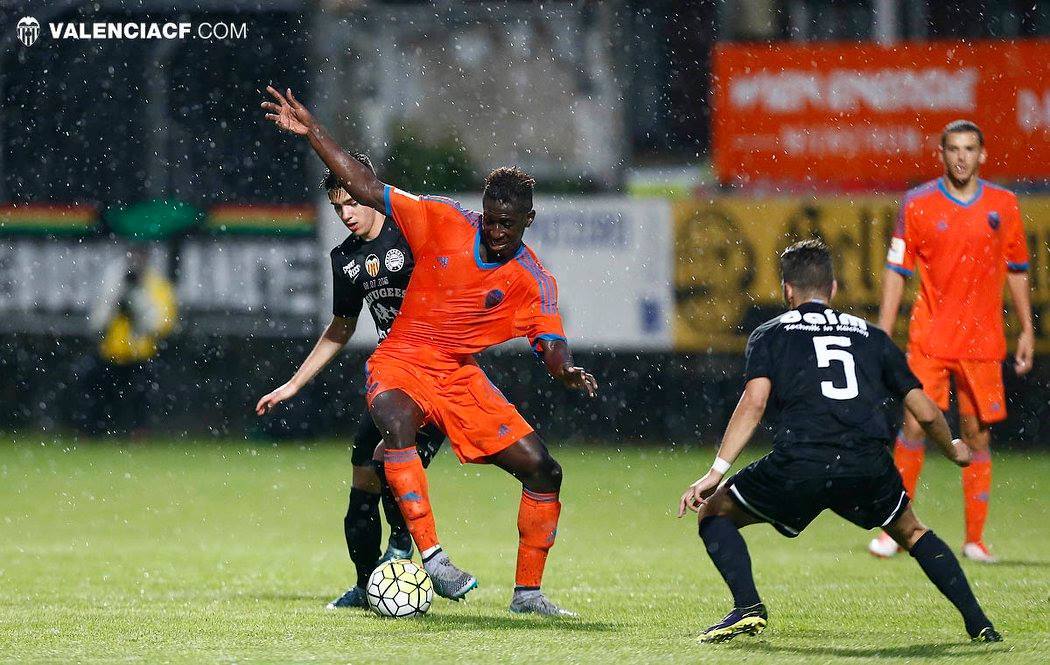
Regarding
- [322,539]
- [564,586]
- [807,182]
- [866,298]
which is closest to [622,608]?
[564,586]

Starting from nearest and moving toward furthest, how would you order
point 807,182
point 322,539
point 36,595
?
point 36,595 → point 322,539 → point 807,182

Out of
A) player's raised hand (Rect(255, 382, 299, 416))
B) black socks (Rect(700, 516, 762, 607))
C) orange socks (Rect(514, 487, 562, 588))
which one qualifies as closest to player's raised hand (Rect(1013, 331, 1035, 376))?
orange socks (Rect(514, 487, 562, 588))

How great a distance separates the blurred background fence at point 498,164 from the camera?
51.3 feet

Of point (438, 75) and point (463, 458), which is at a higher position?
point (438, 75)

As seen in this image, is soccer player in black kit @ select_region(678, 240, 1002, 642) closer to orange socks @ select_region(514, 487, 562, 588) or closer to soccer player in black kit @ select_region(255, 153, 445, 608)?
orange socks @ select_region(514, 487, 562, 588)

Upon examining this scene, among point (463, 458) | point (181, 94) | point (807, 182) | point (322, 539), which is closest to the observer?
point (463, 458)

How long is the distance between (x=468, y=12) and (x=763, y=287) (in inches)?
183

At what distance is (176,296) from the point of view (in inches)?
648

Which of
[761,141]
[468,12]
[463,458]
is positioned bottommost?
[463,458]

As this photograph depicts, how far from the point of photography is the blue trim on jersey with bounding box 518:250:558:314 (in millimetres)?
7344

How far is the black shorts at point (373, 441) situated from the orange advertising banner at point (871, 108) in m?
9.06

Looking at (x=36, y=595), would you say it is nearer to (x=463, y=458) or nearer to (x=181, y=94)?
(x=463, y=458)

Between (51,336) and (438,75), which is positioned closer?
(51,336)

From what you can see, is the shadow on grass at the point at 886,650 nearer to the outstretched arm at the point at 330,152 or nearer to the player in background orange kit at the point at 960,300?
the outstretched arm at the point at 330,152
